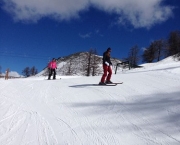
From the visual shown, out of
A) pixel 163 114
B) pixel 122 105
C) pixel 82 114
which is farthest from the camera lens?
pixel 122 105

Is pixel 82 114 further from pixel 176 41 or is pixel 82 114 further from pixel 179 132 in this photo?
pixel 176 41

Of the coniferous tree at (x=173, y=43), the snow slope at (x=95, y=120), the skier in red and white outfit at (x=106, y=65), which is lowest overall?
the snow slope at (x=95, y=120)

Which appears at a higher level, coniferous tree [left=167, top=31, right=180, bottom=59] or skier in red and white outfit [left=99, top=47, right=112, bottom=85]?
coniferous tree [left=167, top=31, right=180, bottom=59]

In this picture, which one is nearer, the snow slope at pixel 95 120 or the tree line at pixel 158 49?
the snow slope at pixel 95 120

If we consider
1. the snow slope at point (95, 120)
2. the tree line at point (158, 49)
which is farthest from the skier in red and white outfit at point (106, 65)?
the tree line at point (158, 49)

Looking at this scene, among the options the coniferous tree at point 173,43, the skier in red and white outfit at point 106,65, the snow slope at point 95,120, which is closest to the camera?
the snow slope at point 95,120

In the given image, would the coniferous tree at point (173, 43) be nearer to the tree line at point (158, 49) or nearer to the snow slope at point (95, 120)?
the tree line at point (158, 49)

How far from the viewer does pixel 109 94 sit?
8664mm

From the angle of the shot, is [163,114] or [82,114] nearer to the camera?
[163,114]

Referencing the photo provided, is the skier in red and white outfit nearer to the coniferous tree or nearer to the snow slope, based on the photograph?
the snow slope

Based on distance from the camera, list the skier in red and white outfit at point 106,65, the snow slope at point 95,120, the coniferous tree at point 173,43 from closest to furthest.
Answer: the snow slope at point 95,120
the skier in red and white outfit at point 106,65
the coniferous tree at point 173,43

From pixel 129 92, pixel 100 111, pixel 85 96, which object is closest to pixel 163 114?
pixel 100 111

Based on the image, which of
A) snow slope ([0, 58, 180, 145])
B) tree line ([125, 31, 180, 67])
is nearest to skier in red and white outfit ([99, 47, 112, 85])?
snow slope ([0, 58, 180, 145])

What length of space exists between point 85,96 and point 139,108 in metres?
2.89
